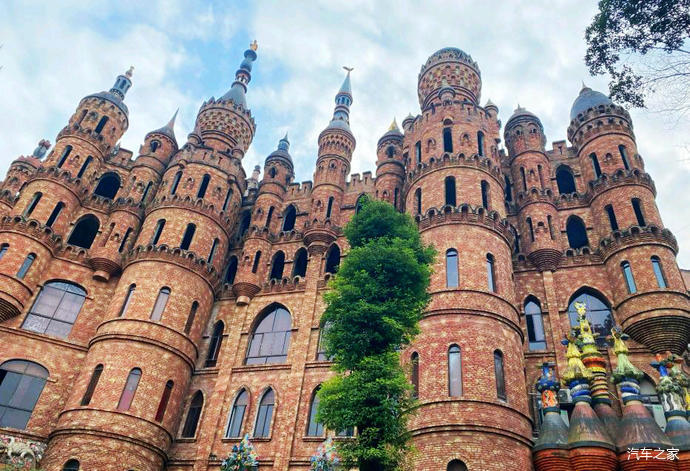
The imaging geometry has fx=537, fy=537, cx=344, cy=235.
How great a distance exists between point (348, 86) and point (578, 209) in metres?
23.5

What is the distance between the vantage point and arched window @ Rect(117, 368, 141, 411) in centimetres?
2364

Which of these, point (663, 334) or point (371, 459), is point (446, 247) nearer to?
point (663, 334)

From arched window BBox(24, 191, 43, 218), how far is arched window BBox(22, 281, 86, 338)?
396cm

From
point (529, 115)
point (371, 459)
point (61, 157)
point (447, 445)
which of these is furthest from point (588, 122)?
point (61, 157)

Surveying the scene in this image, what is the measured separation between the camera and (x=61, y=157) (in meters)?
31.3

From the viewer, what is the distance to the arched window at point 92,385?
23.8 m

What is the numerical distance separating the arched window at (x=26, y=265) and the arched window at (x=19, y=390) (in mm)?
4290

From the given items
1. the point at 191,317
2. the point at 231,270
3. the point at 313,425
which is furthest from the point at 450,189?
the point at 191,317

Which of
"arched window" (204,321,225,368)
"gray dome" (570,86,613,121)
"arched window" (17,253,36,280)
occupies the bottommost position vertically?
"arched window" (204,321,225,368)

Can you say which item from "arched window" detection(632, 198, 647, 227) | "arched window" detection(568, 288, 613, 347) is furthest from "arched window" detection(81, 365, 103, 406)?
"arched window" detection(632, 198, 647, 227)

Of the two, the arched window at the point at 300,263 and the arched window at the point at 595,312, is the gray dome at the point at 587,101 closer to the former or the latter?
the arched window at the point at 595,312

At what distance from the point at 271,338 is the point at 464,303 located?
10732mm

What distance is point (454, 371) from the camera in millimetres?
20547

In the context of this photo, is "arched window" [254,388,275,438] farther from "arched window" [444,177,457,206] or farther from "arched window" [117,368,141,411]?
"arched window" [444,177,457,206]
